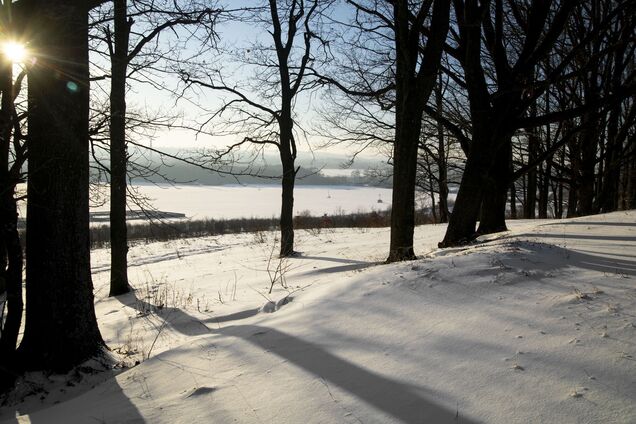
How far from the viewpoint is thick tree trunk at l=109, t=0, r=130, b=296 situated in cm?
725

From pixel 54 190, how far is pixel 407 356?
10.6 feet

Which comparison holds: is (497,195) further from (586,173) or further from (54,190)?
(586,173)

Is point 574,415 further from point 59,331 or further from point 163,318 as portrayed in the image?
point 163,318

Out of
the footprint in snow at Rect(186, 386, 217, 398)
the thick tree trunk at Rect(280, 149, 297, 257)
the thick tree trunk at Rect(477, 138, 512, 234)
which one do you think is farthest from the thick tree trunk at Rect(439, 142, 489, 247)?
the footprint in snow at Rect(186, 386, 217, 398)

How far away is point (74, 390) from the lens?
3.32 m

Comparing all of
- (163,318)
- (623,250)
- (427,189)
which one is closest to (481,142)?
(623,250)

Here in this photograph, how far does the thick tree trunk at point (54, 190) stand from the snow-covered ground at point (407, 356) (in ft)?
1.06

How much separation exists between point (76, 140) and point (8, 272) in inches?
51.6

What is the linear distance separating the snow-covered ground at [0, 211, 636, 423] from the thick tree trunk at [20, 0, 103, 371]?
0.32 metres

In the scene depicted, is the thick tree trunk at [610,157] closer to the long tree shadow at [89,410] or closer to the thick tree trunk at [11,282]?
the long tree shadow at [89,410]

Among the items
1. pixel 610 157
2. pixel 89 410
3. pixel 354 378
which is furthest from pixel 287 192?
pixel 610 157

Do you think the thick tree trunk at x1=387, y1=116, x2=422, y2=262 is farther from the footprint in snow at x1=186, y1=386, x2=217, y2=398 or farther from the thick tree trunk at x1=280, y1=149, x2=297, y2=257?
the thick tree trunk at x1=280, y1=149, x2=297, y2=257

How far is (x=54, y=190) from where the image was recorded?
11.7 ft

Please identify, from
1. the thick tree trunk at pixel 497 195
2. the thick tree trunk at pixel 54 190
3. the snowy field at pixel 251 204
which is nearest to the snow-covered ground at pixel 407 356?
the thick tree trunk at pixel 54 190
